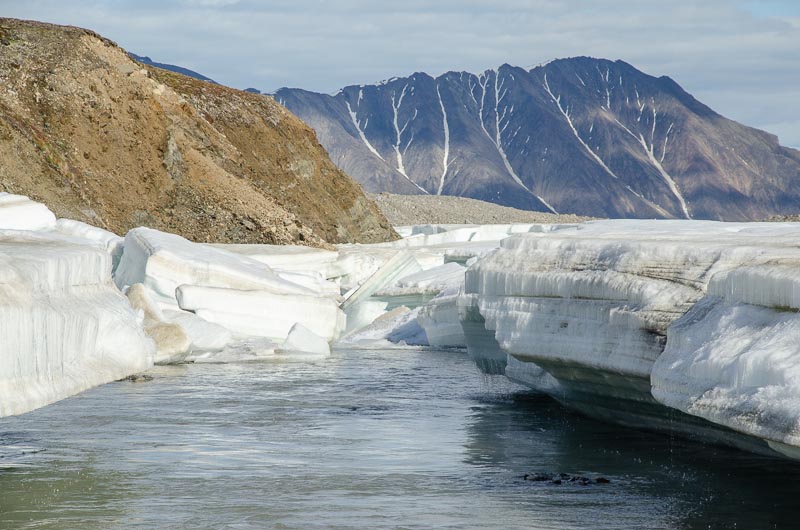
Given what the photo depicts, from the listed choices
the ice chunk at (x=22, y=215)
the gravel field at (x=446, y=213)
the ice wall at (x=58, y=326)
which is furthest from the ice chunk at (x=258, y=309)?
the gravel field at (x=446, y=213)

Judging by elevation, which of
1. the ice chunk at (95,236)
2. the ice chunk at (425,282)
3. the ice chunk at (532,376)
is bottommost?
the ice chunk at (532,376)

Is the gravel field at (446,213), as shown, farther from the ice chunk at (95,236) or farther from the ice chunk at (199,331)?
the ice chunk at (199,331)

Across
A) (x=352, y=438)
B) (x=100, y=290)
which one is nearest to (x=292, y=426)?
(x=352, y=438)

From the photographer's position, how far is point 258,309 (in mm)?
17453

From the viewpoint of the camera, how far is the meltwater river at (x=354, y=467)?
7754 millimetres

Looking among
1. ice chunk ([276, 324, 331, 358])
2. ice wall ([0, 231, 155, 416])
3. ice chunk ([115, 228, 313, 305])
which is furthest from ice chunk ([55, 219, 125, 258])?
ice wall ([0, 231, 155, 416])

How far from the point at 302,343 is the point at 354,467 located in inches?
318

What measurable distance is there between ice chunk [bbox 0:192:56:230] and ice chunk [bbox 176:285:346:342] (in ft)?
6.77

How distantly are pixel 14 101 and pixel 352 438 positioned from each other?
21.3 m

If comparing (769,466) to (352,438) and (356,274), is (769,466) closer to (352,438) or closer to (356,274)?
(352,438)

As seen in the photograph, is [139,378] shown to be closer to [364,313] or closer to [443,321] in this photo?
[443,321]

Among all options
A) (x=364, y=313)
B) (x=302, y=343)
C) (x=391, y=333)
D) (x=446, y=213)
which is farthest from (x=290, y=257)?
(x=446, y=213)

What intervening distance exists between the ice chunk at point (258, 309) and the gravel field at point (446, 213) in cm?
4235

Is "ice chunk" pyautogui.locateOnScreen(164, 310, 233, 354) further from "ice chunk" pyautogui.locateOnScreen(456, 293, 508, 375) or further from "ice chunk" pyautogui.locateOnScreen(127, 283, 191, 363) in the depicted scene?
"ice chunk" pyautogui.locateOnScreen(456, 293, 508, 375)
